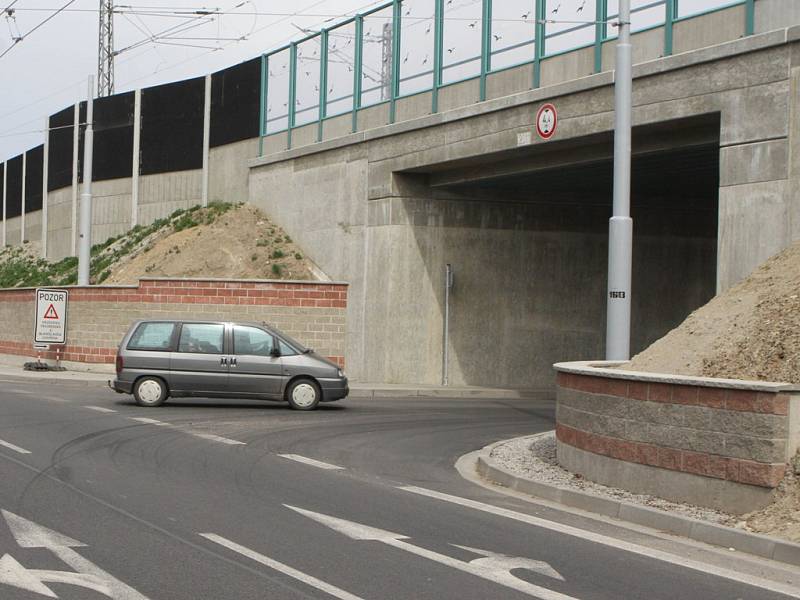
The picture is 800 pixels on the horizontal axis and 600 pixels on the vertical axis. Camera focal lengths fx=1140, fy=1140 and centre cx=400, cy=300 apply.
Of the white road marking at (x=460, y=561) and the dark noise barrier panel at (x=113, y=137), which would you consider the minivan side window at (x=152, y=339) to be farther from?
the dark noise barrier panel at (x=113, y=137)

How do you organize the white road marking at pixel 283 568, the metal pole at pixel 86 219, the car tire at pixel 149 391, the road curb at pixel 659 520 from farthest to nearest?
the metal pole at pixel 86 219 < the car tire at pixel 149 391 < the road curb at pixel 659 520 < the white road marking at pixel 283 568

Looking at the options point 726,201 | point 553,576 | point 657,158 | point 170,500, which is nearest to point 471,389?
point 657,158

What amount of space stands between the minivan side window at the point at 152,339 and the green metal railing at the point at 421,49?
8214 mm

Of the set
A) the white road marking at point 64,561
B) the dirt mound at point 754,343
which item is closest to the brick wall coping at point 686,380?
the dirt mound at point 754,343

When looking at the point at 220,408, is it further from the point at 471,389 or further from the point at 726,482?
the point at 726,482

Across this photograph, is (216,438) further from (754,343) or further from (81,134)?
(81,134)

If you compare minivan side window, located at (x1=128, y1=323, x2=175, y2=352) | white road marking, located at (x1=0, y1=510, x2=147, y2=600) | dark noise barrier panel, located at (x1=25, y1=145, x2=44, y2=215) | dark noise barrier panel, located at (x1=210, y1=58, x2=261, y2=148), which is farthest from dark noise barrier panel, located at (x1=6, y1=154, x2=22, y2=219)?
white road marking, located at (x1=0, y1=510, x2=147, y2=600)

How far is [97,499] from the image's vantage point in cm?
959

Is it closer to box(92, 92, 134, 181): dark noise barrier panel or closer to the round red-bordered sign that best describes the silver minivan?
the round red-bordered sign

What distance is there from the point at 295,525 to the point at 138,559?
1.63m

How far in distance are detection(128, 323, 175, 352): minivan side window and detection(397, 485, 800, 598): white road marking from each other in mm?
9572

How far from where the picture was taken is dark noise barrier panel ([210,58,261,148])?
108ft

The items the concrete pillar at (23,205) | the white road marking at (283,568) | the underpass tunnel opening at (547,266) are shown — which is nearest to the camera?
the white road marking at (283,568)

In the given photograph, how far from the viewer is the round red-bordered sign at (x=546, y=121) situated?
68.1ft
